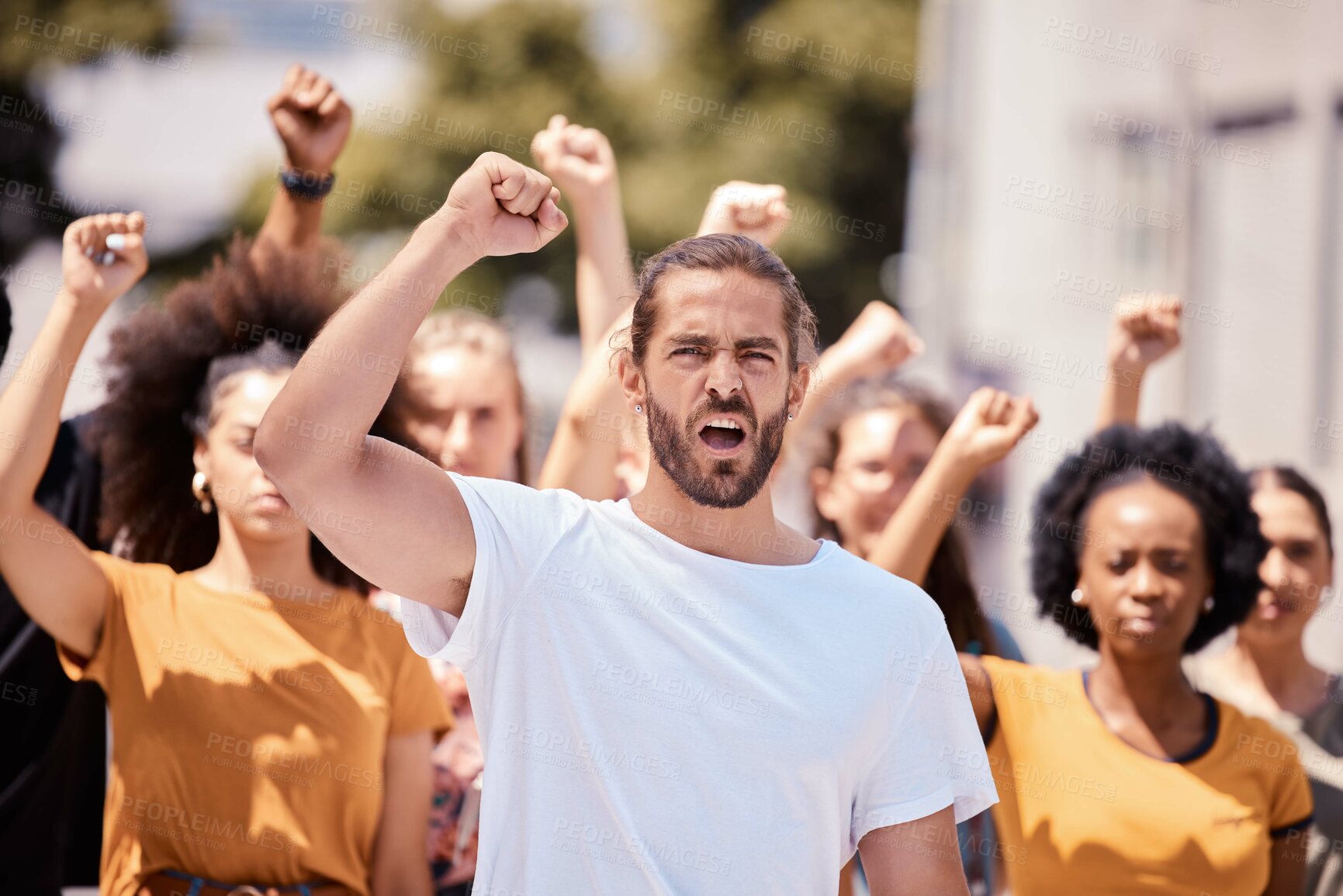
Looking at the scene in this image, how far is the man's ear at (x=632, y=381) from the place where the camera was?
2.39m

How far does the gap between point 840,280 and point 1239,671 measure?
1269 cm

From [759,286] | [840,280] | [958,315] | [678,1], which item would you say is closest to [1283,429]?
[759,286]

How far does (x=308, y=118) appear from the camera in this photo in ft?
12.2

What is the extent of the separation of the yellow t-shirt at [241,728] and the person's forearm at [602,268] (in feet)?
3.35

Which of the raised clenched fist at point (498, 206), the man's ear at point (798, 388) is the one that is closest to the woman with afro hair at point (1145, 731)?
the man's ear at point (798, 388)

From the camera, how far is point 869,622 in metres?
2.26

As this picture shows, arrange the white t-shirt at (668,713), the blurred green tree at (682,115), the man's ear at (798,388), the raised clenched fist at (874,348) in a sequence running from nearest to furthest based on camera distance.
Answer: the white t-shirt at (668,713) → the man's ear at (798,388) → the raised clenched fist at (874,348) → the blurred green tree at (682,115)

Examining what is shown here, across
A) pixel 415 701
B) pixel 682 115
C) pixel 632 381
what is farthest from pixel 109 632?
pixel 682 115

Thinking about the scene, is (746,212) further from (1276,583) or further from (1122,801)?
(1276,583)

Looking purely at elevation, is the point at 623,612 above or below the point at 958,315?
below

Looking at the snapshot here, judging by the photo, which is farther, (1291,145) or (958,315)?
(958,315)

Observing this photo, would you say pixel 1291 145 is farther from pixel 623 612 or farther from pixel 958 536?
pixel 623 612

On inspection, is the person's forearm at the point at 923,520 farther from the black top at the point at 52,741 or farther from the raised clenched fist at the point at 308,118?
the black top at the point at 52,741

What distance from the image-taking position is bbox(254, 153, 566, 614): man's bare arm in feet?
6.45
